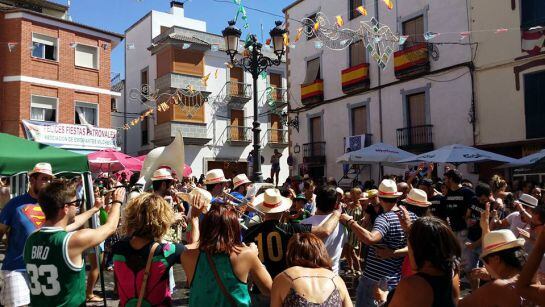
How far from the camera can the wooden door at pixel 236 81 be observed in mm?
27969

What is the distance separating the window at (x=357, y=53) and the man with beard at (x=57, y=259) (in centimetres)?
1840

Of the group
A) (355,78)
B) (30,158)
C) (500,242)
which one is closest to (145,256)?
(500,242)

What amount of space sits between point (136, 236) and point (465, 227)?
5078 mm

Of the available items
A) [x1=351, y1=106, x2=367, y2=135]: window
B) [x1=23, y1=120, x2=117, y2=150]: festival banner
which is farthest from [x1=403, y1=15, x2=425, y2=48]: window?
[x1=23, y1=120, x2=117, y2=150]: festival banner

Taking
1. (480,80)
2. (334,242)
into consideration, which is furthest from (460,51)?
(334,242)

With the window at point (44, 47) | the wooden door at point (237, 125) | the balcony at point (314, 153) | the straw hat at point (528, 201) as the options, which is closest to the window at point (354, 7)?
the balcony at point (314, 153)

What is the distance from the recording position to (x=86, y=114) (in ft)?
69.3

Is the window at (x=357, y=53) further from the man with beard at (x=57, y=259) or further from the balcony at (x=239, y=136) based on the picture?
the man with beard at (x=57, y=259)

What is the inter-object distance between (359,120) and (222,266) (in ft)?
60.3

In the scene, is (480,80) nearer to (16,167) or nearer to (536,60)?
(536,60)

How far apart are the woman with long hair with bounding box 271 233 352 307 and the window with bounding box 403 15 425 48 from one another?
1631cm

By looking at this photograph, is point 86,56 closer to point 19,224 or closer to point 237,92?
point 237,92

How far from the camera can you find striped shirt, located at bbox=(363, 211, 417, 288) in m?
4.20

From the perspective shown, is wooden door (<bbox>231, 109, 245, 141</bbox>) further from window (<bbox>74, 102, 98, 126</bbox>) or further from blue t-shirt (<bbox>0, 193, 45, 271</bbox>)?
blue t-shirt (<bbox>0, 193, 45, 271</bbox>)
